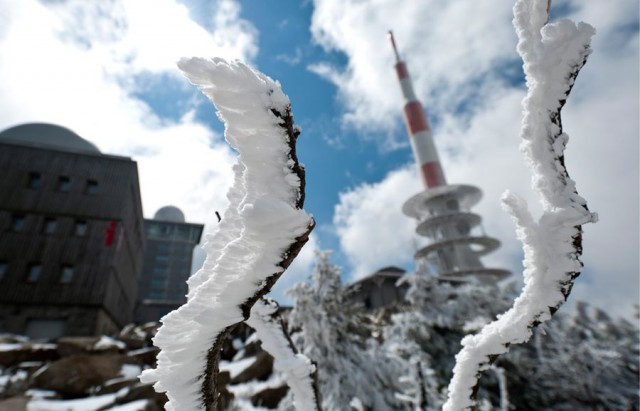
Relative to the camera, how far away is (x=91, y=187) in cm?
2730

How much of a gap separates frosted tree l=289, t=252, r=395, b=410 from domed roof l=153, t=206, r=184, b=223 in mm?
56463

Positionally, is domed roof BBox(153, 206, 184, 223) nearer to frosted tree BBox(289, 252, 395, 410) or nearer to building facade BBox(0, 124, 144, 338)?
building facade BBox(0, 124, 144, 338)

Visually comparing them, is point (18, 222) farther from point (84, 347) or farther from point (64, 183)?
point (84, 347)

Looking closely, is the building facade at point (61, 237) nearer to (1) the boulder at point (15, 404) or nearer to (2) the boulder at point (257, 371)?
(1) the boulder at point (15, 404)

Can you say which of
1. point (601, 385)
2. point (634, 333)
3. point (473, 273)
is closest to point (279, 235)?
point (601, 385)

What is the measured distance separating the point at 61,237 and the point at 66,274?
2610mm

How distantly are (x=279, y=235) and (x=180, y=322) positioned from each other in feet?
2.01

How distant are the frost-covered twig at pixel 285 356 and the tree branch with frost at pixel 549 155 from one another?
2.10 meters

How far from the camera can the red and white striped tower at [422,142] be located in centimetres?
5294

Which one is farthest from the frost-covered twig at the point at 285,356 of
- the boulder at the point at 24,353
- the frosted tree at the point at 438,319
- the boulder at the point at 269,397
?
the boulder at the point at 24,353

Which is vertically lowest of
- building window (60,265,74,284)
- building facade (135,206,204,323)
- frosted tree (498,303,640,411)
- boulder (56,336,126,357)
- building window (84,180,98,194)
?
frosted tree (498,303,640,411)

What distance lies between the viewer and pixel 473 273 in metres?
51.4

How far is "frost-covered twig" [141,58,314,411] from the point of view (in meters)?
1.40

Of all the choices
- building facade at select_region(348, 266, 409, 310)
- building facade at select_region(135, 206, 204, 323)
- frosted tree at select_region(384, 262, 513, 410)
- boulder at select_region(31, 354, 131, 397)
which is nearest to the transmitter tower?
building facade at select_region(348, 266, 409, 310)
